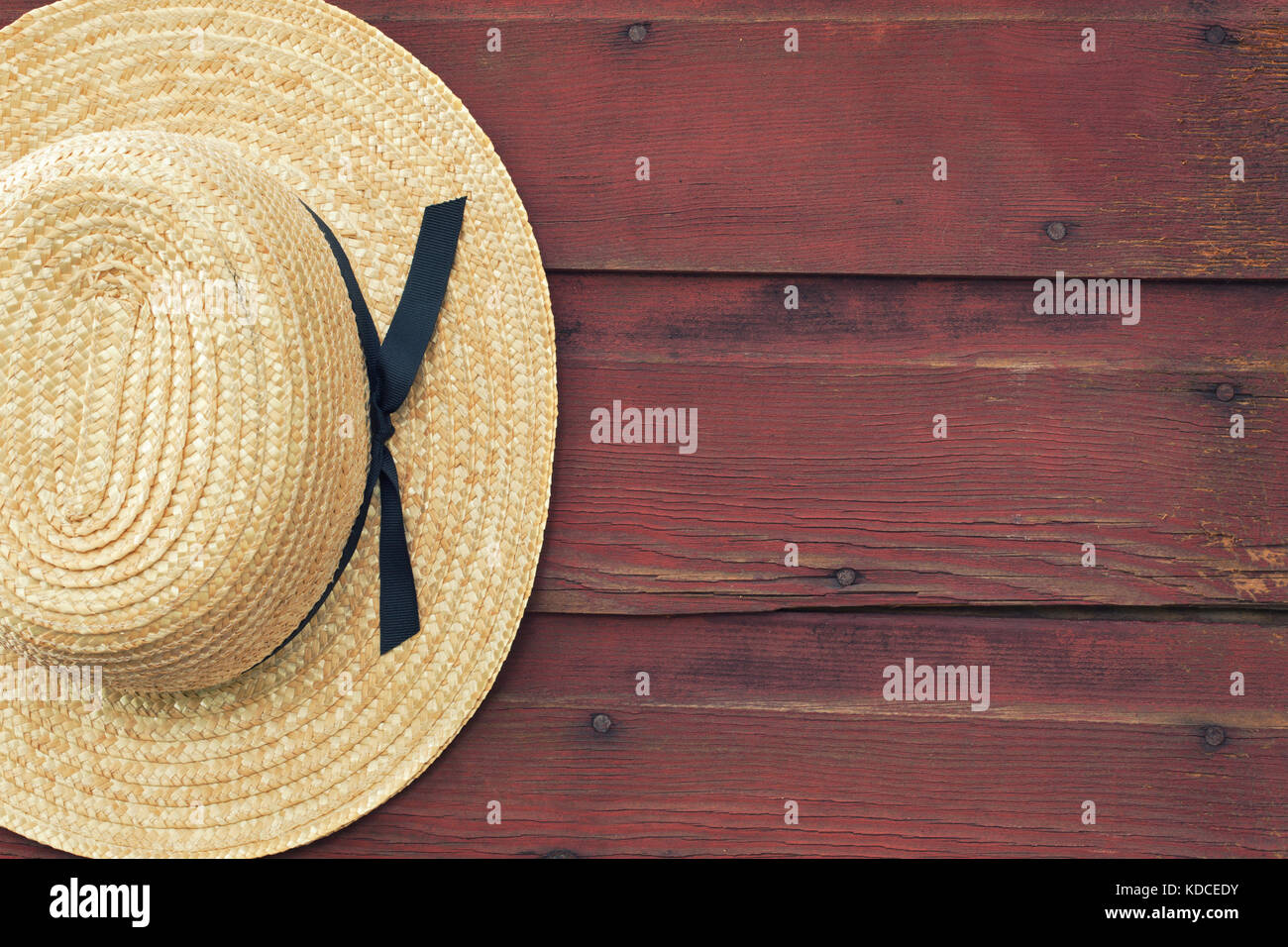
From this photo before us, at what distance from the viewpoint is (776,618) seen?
99 centimetres

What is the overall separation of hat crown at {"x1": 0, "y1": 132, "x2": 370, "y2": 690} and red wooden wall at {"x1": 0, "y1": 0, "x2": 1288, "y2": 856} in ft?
1.04

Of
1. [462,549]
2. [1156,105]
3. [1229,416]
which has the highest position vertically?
[1156,105]

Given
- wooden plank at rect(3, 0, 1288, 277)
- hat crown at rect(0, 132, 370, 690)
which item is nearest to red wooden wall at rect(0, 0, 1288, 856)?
wooden plank at rect(3, 0, 1288, 277)

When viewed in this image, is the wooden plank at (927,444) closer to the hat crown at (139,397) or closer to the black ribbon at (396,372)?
the black ribbon at (396,372)

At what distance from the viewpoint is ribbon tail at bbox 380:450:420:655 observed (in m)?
0.91

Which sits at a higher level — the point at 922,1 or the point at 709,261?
the point at 922,1

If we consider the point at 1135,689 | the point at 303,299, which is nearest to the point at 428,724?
the point at 303,299

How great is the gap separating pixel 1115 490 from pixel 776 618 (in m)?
0.38

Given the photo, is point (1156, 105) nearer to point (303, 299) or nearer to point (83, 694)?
point (303, 299)

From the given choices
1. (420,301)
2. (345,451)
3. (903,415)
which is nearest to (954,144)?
(903,415)

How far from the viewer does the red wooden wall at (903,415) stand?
0.96 metres

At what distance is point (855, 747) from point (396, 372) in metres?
0.61

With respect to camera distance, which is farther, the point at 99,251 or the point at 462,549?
the point at 462,549

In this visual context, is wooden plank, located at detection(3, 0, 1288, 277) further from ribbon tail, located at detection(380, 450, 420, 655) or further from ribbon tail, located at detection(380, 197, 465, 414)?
ribbon tail, located at detection(380, 450, 420, 655)
